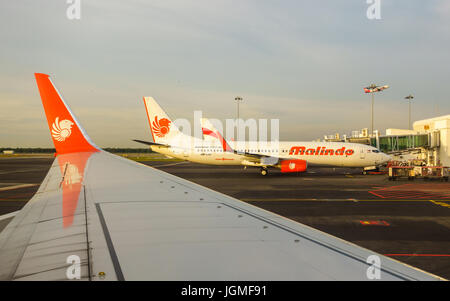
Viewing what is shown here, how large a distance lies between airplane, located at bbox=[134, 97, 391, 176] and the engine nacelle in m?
0.57

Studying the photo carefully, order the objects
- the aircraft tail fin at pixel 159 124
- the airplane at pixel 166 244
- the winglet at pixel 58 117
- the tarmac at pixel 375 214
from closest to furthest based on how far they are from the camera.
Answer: the airplane at pixel 166 244 < the winglet at pixel 58 117 < the tarmac at pixel 375 214 < the aircraft tail fin at pixel 159 124

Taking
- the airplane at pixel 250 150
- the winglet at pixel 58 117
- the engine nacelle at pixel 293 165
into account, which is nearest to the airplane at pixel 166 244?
the winglet at pixel 58 117

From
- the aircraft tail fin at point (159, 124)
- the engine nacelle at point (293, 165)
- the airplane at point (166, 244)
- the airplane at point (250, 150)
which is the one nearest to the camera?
the airplane at point (166, 244)

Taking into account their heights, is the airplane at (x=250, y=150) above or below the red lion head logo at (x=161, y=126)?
below

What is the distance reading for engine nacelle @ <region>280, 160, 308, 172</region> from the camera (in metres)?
27.2

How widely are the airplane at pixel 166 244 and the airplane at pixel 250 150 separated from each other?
2477cm

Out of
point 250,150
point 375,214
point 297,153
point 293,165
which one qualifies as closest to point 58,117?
point 375,214

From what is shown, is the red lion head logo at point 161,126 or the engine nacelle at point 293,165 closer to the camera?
the engine nacelle at point 293,165

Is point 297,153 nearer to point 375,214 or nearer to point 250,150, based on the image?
point 250,150

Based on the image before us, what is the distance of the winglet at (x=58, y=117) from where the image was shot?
527 centimetres

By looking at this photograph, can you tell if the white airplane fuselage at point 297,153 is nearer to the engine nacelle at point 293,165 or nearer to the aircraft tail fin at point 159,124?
the engine nacelle at point 293,165

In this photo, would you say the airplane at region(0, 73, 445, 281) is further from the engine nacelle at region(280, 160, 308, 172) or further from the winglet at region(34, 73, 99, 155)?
the engine nacelle at region(280, 160, 308, 172)
